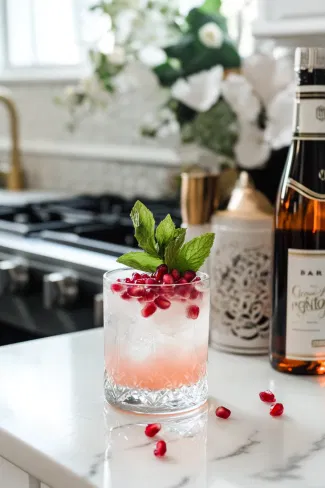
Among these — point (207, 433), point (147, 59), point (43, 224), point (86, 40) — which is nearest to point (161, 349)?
point (207, 433)

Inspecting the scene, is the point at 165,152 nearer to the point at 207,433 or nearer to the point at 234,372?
the point at 234,372

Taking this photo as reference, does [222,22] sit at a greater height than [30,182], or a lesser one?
greater

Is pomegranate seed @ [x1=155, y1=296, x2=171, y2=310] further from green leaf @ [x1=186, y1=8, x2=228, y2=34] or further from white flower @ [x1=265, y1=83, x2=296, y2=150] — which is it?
green leaf @ [x1=186, y1=8, x2=228, y2=34]

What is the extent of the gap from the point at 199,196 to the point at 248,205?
0.07m

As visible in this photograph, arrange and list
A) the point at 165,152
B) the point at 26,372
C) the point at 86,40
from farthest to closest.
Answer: the point at 86,40, the point at 165,152, the point at 26,372

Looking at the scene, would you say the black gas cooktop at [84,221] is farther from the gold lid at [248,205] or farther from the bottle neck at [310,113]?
the bottle neck at [310,113]

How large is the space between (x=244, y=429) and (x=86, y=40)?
2.25 metres

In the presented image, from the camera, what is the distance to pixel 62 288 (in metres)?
1.65

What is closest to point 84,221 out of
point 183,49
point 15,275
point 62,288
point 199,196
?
point 15,275

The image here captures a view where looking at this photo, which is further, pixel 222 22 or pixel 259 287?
pixel 222 22

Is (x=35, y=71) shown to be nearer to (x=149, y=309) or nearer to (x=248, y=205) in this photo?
(x=248, y=205)

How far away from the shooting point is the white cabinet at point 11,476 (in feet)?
2.69

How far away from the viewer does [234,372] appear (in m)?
1.04

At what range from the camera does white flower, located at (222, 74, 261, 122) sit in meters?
1.34
